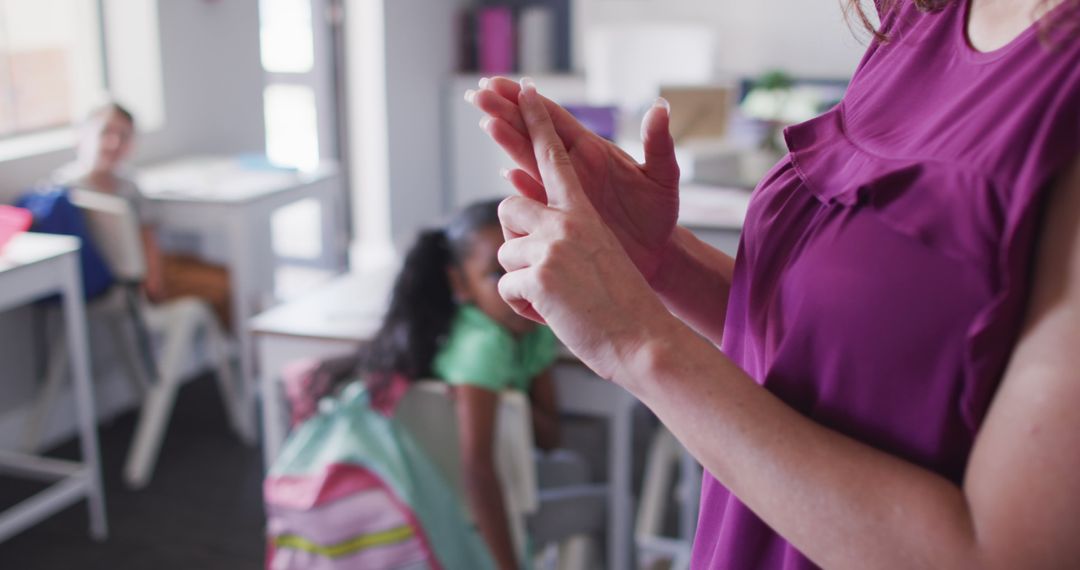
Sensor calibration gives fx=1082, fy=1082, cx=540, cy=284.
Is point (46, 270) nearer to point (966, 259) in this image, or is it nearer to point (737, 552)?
point (737, 552)

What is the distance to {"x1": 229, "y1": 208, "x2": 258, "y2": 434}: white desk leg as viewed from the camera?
3.40 m

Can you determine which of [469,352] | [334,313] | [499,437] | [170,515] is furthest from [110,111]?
[499,437]

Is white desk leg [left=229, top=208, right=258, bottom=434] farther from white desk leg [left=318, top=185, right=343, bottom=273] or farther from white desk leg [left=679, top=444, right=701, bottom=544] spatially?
white desk leg [left=318, top=185, right=343, bottom=273]

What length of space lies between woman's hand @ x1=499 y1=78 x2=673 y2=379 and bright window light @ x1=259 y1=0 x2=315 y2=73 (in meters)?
4.81

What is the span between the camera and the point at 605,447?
2373 millimetres

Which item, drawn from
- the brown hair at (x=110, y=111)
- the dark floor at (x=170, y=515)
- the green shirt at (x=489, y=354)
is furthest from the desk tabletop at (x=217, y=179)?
the green shirt at (x=489, y=354)

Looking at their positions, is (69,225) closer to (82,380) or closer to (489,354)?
(82,380)

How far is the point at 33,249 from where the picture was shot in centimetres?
274

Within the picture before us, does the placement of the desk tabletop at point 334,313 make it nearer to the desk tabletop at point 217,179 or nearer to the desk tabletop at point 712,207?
the desk tabletop at point 712,207

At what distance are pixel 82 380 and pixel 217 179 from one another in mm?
1050

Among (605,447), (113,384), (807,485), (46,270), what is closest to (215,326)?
(113,384)

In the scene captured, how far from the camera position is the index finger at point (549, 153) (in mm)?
741

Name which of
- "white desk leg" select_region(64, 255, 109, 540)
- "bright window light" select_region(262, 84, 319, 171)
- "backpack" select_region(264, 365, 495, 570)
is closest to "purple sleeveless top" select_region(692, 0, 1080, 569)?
"backpack" select_region(264, 365, 495, 570)

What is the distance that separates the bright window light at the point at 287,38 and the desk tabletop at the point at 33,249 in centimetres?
262
